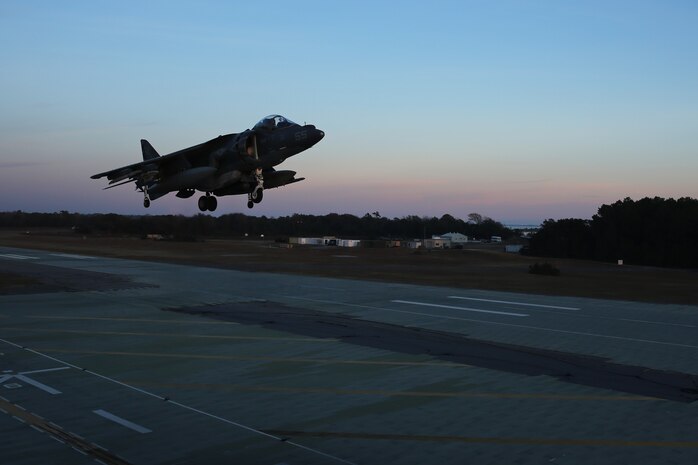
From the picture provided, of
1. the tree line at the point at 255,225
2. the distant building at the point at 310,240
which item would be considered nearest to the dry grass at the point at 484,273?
the tree line at the point at 255,225

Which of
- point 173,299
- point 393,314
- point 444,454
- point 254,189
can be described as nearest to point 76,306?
point 173,299

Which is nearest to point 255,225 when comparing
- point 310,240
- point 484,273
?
point 484,273

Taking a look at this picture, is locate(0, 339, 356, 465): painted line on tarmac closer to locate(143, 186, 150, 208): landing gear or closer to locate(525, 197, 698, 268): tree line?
locate(143, 186, 150, 208): landing gear

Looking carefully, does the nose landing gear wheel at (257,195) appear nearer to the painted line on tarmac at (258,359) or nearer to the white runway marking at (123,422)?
the painted line on tarmac at (258,359)

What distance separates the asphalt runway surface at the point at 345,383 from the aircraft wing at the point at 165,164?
603 centimetres

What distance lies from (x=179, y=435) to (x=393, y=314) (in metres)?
17.7

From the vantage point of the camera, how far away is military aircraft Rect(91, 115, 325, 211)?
76.2ft

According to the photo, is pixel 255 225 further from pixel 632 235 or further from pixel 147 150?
pixel 632 235

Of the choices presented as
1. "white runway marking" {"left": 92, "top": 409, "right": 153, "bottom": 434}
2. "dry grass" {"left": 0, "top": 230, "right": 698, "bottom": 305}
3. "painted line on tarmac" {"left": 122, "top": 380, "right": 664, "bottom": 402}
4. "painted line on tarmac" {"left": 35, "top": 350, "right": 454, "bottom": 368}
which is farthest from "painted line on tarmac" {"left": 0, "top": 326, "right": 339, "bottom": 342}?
"dry grass" {"left": 0, "top": 230, "right": 698, "bottom": 305}

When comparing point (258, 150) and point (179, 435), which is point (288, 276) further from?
point (179, 435)

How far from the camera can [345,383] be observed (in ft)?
53.1

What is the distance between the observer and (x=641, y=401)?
14.7m

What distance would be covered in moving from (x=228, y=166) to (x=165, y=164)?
3.17 m

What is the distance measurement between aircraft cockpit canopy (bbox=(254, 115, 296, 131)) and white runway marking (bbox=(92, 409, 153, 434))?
42.4ft
